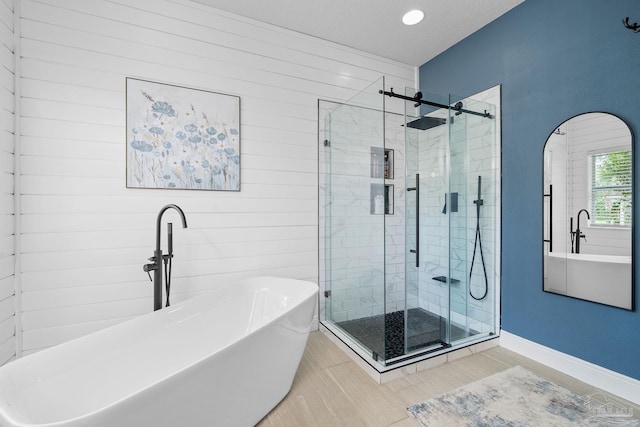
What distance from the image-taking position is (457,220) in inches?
98.7

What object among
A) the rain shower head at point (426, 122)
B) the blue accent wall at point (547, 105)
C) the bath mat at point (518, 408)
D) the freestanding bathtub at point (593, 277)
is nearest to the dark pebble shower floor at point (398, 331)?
the bath mat at point (518, 408)

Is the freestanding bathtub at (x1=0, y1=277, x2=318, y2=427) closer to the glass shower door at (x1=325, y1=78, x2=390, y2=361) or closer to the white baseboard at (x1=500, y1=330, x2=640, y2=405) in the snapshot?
the glass shower door at (x1=325, y1=78, x2=390, y2=361)

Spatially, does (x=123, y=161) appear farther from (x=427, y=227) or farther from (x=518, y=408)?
(x=518, y=408)

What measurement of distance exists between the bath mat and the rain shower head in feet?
6.37

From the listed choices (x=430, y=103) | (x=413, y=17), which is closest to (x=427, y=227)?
(x=430, y=103)

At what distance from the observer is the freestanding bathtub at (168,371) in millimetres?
1048

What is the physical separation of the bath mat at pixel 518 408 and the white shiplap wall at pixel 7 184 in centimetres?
257

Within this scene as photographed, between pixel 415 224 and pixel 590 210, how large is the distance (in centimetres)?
116

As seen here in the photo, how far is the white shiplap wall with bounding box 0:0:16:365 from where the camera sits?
1760 mm

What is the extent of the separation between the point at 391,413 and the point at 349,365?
570 mm

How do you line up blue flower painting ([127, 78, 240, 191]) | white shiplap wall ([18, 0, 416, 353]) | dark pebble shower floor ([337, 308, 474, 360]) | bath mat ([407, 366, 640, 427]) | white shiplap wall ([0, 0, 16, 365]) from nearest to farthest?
bath mat ([407, 366, 640, 427])
white shiplap wall ([0, 0, 16, 365])
white shiplap wall ([18, 0, 416, 353])
blue flower painting ([127, 78, 240, 191])
dark pebble shower floor ([337, 308, 474, 360])

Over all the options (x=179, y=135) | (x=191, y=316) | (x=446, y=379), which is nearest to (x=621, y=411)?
(x=446, y=379)

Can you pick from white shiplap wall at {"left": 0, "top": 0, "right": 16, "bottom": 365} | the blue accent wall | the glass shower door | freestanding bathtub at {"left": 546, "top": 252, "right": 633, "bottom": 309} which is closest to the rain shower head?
the glass shower door

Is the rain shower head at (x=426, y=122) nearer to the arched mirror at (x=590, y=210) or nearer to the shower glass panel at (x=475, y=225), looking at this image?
the shower glass panel at (x=475, y=225)
